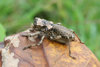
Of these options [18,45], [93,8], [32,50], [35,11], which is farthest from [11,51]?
[93,8]

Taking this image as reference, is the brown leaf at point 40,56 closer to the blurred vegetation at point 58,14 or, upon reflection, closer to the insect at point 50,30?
the insect at point 50,30

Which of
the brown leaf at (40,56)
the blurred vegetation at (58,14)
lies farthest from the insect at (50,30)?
the blurred vegetation at (58,14)

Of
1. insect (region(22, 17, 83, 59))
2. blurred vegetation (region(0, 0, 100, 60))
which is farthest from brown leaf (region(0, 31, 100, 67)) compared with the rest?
blurred vegetation (region(0, 0, 100, 60))

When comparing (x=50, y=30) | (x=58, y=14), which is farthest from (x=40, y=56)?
(x=58, y=14)

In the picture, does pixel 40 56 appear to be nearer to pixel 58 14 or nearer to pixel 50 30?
pixel 50 30

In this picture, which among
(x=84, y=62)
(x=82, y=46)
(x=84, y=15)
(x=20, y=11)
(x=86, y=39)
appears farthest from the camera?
(x=84, y=15)

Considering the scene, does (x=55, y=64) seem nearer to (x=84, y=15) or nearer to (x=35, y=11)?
(x=35, y=11)
